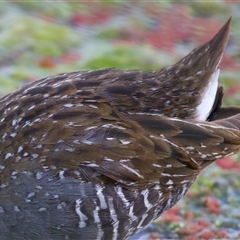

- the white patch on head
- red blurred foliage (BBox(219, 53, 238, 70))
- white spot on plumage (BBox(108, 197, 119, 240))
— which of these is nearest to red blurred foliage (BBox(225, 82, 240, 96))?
red blurred foliage (BBox(219, 53, 238, 70))

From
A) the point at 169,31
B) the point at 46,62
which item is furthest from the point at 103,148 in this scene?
the point at 169,31

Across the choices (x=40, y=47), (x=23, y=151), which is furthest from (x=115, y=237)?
(x=40, y=47)

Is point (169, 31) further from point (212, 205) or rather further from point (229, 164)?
point (212, 205)

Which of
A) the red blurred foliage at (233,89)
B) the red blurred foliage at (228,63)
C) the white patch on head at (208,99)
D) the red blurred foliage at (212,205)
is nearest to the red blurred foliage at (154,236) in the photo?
the red blurred foliage at (212,205)

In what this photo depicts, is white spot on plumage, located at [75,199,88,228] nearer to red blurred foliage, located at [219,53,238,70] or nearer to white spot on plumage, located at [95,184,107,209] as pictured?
white spot on plumage, located at [95,184,107,209]

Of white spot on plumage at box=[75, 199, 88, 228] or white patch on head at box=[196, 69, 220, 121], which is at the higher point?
white patch on head at box=[196, 69, 220, 121]

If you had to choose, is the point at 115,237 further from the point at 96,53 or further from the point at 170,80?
the point at 96,53

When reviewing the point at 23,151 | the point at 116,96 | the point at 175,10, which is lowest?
the point at 23,151
